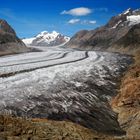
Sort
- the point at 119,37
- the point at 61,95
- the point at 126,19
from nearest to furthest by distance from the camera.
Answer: the point at 61,95, the point at 119,37, the point at 126,19

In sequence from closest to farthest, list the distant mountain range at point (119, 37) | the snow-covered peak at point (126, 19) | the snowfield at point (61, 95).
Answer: the snowfield at point (61, 95) → the distant mountain range at point (119, 37) → the snow-covered peak at point (126, 19)

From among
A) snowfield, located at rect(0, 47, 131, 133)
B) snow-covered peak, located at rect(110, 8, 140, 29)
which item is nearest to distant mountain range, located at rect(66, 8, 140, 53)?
snow-covered peak, located at rect(110, 8, 140, 29)

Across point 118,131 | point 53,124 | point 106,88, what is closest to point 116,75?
point 106,88

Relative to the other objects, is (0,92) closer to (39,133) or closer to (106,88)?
(106,88)

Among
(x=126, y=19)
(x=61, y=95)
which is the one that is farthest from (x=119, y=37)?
(x=61, y=95)

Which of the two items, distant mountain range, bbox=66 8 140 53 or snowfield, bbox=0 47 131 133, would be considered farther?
distant mountain range, bbox=66 8 140 53

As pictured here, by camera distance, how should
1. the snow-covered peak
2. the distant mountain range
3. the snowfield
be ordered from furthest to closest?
the snow-covered peak → the distant mountain range → the snowfield

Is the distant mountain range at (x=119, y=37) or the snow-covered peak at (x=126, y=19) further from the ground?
the snow-covered peak at (x=126, y=19)

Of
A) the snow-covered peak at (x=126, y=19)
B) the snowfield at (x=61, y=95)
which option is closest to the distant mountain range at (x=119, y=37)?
the snow-covered peak at (x=126, y=19)

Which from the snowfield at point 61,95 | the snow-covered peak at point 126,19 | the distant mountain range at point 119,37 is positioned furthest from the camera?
the snow-covered peak at point 126,19

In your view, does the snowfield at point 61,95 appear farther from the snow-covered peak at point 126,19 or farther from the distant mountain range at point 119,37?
the snow-covered peak at point 126,19

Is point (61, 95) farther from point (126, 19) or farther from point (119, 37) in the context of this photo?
point (126, 19)

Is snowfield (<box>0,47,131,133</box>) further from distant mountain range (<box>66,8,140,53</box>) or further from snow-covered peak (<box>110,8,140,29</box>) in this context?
snow-covered peak (<box>110,8,140,29</box>)
